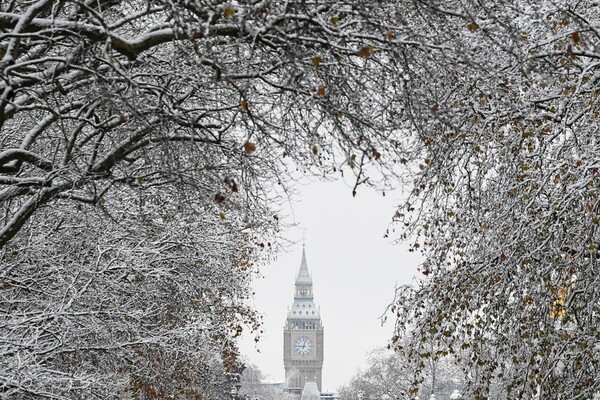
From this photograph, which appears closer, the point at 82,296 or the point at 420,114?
the point at 420,114

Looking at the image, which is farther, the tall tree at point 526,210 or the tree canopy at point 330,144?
the tall tree at point 526,210

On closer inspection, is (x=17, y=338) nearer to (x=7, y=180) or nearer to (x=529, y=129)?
(x=7, y=180)

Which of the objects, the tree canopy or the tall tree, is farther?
the tall tree

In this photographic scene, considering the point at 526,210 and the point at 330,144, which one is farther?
the point at 526,210

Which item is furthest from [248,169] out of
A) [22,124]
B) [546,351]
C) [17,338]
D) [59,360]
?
[59,360]

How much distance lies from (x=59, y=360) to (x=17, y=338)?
150 inches

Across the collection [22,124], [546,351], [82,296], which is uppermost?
[22,124]

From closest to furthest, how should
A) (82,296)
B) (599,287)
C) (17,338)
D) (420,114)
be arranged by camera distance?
(420,114)
(599,287)
(17,338)
(82,296)

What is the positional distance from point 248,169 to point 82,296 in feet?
14.5

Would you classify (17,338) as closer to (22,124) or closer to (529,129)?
(22,124)

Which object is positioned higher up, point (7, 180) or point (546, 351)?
point (7, 180)

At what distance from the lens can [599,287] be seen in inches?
362

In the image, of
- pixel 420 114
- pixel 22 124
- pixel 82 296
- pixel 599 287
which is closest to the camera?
pixel 420 114

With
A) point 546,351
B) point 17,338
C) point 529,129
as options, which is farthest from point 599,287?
point 17,338
